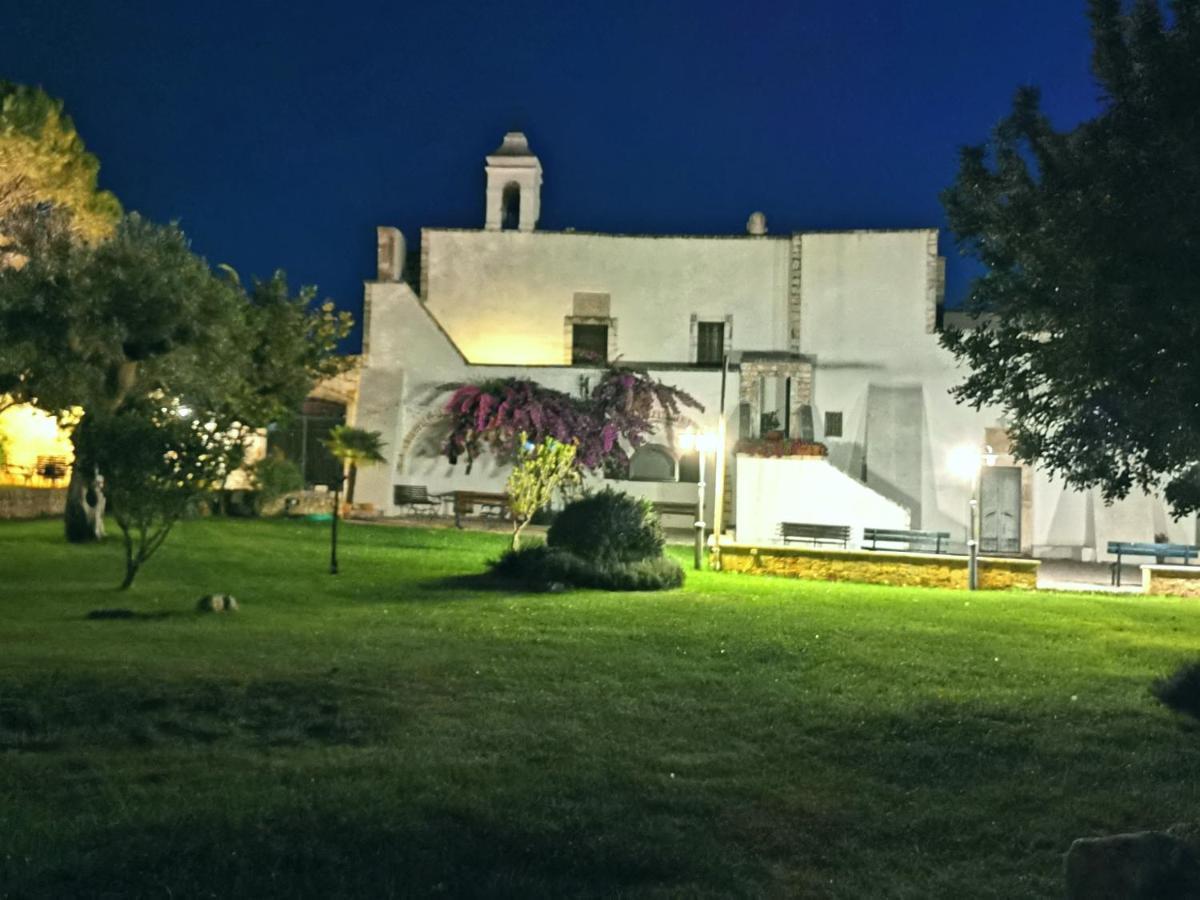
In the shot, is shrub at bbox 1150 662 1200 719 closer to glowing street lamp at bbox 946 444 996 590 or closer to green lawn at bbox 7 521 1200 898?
green lawn at bbox 7 521 1200 898

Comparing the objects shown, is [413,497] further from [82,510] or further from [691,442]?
[82,510]

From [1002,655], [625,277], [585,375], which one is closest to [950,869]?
[1002,655]

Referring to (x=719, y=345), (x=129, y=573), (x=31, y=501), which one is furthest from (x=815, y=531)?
(x=31, y=501)

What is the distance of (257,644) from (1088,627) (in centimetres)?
889

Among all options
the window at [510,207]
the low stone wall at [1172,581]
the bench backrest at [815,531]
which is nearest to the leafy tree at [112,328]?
the bench backrest at [815,531]

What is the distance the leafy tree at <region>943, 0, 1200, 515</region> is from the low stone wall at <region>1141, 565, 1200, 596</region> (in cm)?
1220

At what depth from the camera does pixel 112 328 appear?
1820 centimetres

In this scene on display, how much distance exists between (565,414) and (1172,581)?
47.7ft

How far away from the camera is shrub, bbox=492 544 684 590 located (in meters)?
15.9

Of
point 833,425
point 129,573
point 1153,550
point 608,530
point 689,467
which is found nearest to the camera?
point 129,573

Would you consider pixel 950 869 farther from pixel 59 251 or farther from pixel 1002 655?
pixel 59 251

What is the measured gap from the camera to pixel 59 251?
19.8 m

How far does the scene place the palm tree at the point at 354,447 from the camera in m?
28.0

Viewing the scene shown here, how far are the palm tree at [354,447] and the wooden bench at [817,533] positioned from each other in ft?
34.1
